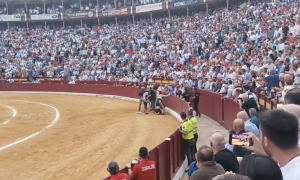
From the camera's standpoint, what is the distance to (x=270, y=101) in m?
10.8

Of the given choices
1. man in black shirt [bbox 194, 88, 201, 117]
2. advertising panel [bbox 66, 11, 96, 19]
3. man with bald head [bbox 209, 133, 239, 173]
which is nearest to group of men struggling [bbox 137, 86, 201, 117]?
man in black shirt [bbox 194, 88, 201, 117]

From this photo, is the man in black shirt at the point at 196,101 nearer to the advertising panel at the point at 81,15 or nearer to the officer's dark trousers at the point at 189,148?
the officer's dark trousers at the point at 189,148

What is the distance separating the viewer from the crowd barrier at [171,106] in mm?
8031

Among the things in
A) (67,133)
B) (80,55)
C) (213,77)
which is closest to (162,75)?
(213,77)

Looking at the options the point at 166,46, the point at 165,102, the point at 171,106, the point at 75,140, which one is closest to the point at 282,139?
the point at 75,140

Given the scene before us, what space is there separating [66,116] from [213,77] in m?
8.16

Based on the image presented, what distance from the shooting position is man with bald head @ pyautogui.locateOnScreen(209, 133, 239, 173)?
14.5 feet

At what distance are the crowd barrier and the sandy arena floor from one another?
1739 millimetres

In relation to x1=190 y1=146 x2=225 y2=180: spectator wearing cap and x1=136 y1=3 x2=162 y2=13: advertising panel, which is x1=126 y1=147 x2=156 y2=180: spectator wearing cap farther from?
x1=136 y1=3 x2=162 y2=13: advertising panel

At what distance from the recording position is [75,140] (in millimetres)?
13672

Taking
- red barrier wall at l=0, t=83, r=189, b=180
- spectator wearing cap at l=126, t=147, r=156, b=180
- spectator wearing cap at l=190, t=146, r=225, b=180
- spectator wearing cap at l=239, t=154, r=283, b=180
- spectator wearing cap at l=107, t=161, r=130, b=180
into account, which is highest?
spectator wearing cap at l=239, t=154, r=283, b=180

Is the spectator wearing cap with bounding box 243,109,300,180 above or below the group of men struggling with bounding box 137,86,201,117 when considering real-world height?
above

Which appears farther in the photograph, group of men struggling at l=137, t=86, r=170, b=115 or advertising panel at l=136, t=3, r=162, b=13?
advertising panel at l=136, t=3, r=162, b=13

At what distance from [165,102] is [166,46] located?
1420cm
